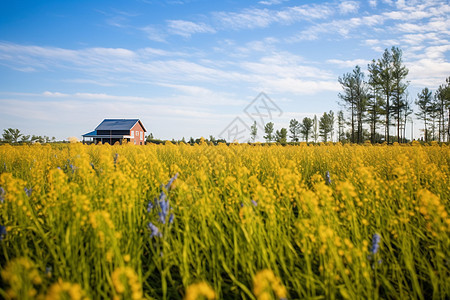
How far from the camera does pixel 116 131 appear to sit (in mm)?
42219

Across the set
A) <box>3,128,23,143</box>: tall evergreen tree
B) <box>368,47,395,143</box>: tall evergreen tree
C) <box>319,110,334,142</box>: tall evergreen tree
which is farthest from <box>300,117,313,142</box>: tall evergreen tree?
<box>3,128,23,143</box>: tall evergreen tree

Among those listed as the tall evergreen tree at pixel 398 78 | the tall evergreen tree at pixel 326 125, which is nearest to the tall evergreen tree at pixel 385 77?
the tall evergreen tree at pixel 398 78

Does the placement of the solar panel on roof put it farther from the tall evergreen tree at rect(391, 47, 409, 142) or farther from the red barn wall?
the tall evergreen tree at rect(391, 47, 409, 142)

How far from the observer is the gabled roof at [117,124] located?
139 feet

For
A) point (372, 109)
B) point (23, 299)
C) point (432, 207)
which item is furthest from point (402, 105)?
point (23, 299)

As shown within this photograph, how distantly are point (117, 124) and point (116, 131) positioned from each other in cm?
169

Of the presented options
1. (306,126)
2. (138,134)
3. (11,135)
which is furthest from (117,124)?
(306,126)

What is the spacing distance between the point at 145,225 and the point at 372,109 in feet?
114

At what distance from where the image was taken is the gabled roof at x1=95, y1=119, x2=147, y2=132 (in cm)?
4225

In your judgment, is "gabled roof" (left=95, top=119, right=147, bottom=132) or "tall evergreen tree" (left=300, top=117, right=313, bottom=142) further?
"tall evergreen tree" (left=300, top=117, right=313, bottom=142)

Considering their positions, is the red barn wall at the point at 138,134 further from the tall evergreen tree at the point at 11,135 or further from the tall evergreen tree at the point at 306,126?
the tall evergreen tree at the point at 306,126

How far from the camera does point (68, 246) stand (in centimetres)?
180

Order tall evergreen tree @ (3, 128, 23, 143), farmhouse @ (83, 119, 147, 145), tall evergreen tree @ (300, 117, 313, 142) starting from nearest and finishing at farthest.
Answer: tall evergreen tree @ (3, 128, 23, 143)
farmhouse @ (83, 119, 147, 145)
tall evergreen tree @ (300, 117, 313, 142)

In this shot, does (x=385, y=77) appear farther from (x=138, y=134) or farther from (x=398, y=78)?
(x=138, y=134)
